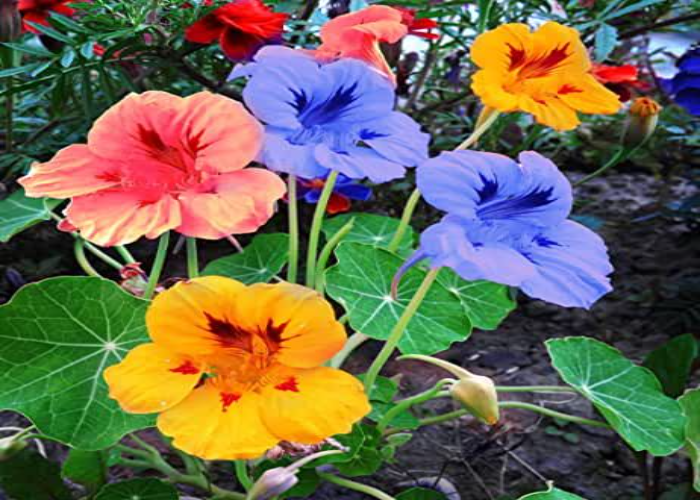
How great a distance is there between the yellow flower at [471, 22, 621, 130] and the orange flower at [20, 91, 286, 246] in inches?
9.2

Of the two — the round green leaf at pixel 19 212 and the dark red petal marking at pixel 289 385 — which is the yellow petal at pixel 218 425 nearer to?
the dark red petal marking at pixel 289 385

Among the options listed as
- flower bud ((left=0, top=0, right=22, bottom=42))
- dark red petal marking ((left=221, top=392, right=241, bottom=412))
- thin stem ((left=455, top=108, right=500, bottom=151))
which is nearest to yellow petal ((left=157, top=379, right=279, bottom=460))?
dark red petal marking ((left=221, top=392, right=241, bottom=412))

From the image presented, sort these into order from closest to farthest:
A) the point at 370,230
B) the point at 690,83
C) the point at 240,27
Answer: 1. the point at 240,27
2. the point at 370,230
3. the point at 690,83

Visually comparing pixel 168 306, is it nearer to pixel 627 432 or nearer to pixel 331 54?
pixel 331 54

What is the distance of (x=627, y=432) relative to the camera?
2.49ft

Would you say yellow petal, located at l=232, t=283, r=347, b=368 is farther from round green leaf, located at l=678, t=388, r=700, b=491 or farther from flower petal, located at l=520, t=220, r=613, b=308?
round green leaf, located at l=678, t=388, r=700, b=491

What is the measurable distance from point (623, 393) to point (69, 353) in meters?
0.62

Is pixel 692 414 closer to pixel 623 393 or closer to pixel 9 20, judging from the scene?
pixel 623 393

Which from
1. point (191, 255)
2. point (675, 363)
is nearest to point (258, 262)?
point (191, 255)

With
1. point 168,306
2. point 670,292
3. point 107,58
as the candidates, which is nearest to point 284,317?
point 168,306

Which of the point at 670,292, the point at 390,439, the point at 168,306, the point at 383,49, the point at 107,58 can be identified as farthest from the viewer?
the point at 670,292

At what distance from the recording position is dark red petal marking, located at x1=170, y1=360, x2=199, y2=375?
57cm

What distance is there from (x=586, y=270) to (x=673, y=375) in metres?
0.39

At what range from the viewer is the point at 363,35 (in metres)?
0.73
